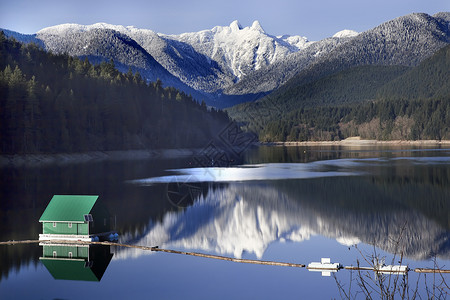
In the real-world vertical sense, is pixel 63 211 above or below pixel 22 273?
above

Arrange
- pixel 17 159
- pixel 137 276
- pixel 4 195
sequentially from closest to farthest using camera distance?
pixel 137 276 → pixel 4 195 → pixel 17 159

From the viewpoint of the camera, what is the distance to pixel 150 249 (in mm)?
34594

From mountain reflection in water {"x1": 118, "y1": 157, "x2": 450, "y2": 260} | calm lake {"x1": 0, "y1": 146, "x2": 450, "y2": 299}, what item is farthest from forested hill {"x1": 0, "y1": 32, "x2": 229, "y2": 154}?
mountain reflection in water {"x1": 118, "y1": 157, "x2": 450, "y2": 260}

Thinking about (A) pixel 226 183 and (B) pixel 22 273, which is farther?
(A) pixel 226 183

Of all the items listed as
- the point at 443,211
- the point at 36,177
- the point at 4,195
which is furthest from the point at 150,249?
the point at 36,177

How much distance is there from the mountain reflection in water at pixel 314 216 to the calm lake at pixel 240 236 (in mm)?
120

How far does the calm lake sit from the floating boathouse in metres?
1.64

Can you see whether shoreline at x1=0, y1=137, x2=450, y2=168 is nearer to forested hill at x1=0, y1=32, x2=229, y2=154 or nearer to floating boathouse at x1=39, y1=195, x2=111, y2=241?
forested hill at x1=0, y1=32, x2=229, y2=154

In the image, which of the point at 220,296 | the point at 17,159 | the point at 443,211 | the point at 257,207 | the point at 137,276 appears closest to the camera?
the point at 220,296

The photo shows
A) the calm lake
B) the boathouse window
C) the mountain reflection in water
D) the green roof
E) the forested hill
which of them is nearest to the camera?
the calm lake

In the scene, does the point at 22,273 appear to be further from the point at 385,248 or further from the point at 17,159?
the point at 17,159

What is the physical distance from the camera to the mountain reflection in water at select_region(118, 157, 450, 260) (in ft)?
121

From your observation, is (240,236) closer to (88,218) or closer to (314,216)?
(314,216)

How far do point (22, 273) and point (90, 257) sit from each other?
4.67m
